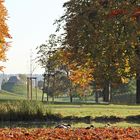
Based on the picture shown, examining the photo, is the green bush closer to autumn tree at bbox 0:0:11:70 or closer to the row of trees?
the row of trees

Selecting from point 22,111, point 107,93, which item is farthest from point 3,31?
point 22,111

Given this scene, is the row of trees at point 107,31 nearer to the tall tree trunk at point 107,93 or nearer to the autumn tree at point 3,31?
the autumn tree at point 3,31

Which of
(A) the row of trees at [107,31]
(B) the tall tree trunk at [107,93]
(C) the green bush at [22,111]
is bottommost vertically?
(C) the green bush at [22,111]

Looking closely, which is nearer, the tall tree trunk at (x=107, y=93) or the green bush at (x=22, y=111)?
the green bush at (x=22, y=111)

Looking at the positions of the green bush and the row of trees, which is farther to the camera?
the row of trees

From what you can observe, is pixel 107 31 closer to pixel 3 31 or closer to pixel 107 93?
pixel 3 31

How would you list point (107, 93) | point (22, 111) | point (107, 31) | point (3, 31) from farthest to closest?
1. point (107, 93)
2. point (3, 31)
3. point (107, 31)
4. point (22, 111)

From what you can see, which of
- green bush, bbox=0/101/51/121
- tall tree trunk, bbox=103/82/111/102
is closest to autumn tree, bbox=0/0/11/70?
tall tree trunk, bbox=103/82/111/102

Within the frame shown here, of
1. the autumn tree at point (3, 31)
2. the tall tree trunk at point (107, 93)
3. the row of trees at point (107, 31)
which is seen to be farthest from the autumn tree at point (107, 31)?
the tall tree trunk at point (107, 93)

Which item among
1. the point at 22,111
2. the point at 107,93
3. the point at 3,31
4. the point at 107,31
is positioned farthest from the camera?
the point at 107,93

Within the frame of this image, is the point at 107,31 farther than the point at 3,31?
No

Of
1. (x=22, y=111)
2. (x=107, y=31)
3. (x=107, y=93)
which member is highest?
(x=107, y=31)

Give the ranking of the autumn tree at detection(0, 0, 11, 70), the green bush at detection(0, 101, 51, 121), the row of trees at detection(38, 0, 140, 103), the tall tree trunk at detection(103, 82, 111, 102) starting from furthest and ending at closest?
the tall tree trunk at detection(103, 82, 111, 102) → the autumn tree at detection(0, 0, 11, 70) → the row of trees at detection(38, 0, 140, 103) → the green bush at detection(0, 101, 51, 121)

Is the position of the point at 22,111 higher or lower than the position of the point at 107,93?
lower
